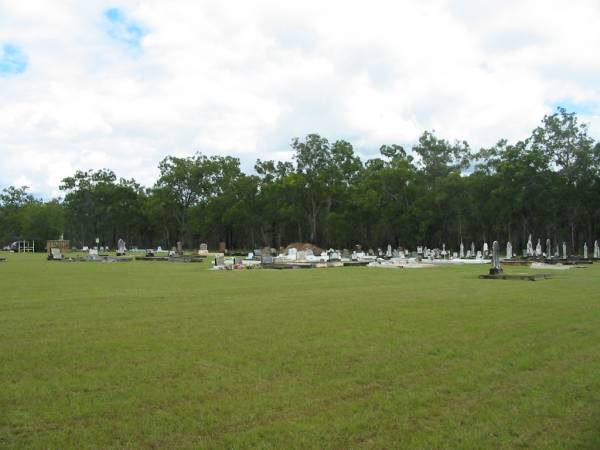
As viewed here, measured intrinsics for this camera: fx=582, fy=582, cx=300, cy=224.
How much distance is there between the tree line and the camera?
53.2 metres

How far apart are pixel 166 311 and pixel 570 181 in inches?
1942

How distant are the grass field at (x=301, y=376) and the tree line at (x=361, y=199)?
1746 inches

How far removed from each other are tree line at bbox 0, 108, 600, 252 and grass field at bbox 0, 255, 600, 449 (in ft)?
145

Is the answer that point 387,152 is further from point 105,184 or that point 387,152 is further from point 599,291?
point 599,291

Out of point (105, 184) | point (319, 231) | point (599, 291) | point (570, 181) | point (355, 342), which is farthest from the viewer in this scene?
point (105, 184)

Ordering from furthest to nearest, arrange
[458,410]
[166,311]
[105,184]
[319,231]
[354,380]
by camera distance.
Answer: [105,184] → [319,231] → [166,311] → [354,380] → [458,410]

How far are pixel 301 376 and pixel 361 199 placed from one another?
5648cm

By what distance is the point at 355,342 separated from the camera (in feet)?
28.2

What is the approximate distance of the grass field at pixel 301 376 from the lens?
4.89 m

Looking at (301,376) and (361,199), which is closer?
(301,376)

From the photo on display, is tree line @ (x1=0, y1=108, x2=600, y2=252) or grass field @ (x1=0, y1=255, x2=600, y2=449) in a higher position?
tree line @ (x1=0, y1=108, x2=600, y2=252)

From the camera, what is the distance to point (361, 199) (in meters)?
62.5

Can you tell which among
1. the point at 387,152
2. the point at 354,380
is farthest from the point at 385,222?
the point at 354,380

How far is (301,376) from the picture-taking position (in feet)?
21.7
